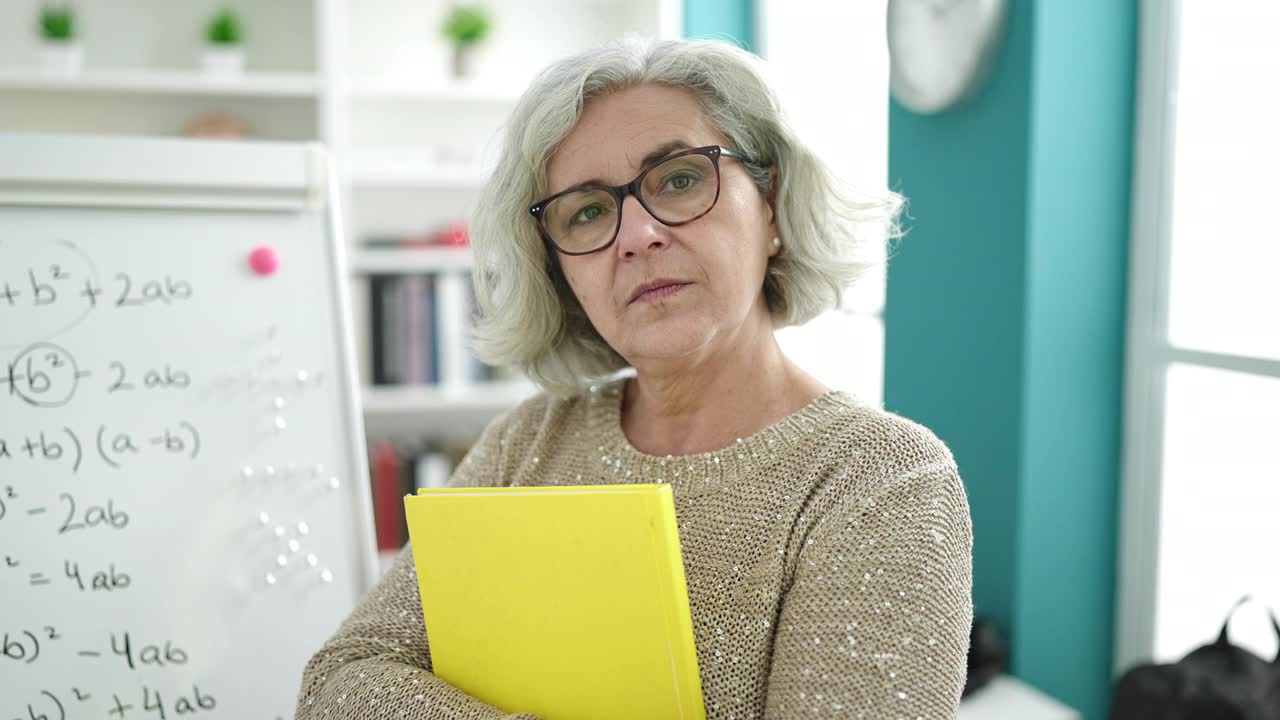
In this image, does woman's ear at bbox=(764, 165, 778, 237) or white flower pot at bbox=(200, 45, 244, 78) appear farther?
white flower pot at bbox=(200, 45, 244, 78)

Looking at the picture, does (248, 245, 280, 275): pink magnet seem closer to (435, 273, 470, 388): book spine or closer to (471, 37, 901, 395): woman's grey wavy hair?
(471, 37, 901, 395): woman's grey wavy hair

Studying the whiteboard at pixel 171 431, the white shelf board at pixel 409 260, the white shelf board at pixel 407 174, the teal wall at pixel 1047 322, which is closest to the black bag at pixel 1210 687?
the teal wall at pixel 1047 322

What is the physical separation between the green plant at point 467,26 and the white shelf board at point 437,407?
1.06 metres

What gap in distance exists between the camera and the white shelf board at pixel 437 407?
3.13 metres

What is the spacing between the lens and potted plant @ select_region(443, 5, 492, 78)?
320 centimetres

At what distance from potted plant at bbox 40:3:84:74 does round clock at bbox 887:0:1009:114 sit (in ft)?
7.61

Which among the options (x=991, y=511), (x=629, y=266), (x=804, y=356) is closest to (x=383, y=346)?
(x=804, y=356)

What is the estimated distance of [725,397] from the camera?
3.79ft

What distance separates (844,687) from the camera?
2.87 ft

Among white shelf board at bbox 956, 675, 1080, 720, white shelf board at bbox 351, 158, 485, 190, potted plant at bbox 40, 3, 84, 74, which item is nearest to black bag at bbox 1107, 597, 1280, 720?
white shelf board at bbox 956, 675, 1080, 720

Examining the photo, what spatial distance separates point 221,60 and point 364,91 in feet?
1.34

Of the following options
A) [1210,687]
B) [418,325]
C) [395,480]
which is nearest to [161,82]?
[418,325]

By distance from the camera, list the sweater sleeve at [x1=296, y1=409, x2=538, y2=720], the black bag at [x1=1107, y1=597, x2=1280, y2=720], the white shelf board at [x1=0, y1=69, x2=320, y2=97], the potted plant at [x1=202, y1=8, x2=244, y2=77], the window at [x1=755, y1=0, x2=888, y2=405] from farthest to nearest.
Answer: the potted plant at [x1=202, y1=8, x2=244, y2=77] < the white shelf board at [x1=0, y1=69, x2=320, y2=97] < the window at [x1=755, y1=0, x2=888, y2=405] < the black bag at [x1=1107, y1=597, x2=1280, y2=720] < the sweater sleeve at [x1=296, y1=409, x2=538, y2=720]

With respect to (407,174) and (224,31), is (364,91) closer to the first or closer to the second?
(407,174)
